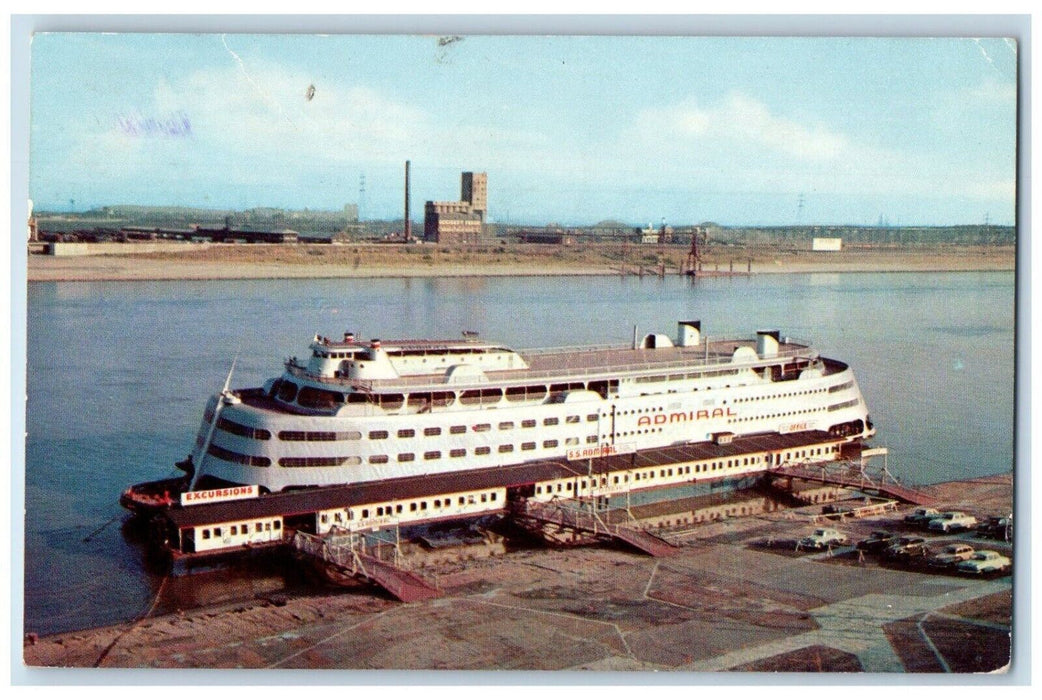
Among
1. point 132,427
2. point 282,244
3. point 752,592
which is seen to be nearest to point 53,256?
point 282,244

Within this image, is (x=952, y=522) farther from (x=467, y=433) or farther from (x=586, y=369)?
(x=467, y=433)

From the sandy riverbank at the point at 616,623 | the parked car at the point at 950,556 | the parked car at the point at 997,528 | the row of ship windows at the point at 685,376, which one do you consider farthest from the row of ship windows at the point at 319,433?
the parked car at the point at 997,528

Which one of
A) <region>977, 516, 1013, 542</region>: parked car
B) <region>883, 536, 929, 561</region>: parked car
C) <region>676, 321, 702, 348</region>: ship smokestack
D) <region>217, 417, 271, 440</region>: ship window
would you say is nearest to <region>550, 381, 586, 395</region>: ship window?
<region>676, 321, 702, 348</region>: ship smokestack

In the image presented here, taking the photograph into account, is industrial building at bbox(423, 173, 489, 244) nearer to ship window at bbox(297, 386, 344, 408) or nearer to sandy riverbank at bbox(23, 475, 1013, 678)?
ship window at bbox(297, 386, 344, 408)

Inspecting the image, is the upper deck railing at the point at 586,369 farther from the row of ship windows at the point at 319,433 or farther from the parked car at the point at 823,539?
the parked car at the point at 823,539

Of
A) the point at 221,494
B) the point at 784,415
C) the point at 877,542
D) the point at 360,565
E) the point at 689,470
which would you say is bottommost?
the point at 360,565

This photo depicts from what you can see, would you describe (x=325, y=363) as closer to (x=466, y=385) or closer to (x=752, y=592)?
(x=466, y=385)

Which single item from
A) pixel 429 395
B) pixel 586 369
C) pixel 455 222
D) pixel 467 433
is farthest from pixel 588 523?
pixel 455 222
